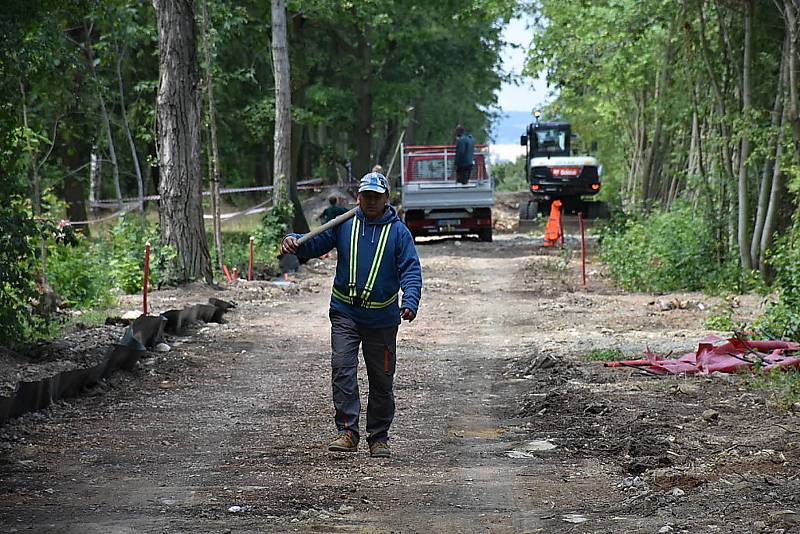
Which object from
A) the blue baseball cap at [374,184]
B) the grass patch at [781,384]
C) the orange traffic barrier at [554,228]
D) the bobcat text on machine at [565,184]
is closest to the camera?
the blue baseball cap at [374,184]

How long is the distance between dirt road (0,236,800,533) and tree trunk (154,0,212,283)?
551cm

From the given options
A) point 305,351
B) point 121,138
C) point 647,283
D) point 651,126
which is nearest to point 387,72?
point 121,138

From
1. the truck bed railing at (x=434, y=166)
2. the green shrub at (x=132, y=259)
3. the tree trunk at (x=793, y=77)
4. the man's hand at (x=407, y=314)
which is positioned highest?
the tree trunk at (x=793, y=77)

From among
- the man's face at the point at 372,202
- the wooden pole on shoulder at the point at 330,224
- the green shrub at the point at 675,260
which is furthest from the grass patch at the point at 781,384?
the green shrub at the point at 675,260

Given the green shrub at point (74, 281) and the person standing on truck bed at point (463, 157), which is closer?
the green shrub at point (74, 281)

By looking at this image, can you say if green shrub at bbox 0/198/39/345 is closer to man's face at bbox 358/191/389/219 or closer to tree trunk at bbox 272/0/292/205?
man's face at bbox 358/191/389/219

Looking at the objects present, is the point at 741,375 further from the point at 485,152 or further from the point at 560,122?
the point at 560,122

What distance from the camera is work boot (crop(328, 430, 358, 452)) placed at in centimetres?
887

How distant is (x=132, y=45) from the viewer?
34438 millimetres

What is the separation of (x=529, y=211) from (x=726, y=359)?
123 ft

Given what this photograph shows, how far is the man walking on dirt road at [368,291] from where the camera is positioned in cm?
886

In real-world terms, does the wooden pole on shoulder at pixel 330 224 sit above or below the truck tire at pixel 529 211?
above

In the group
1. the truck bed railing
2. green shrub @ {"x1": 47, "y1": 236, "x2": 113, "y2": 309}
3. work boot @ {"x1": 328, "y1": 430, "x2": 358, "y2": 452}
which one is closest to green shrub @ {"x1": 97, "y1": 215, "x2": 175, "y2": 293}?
green shrub @ {"x1": 47, "y1": 236, "x2": 113, "y2": 309}

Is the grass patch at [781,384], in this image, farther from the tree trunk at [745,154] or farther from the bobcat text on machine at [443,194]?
the bobcat text on machine at [443,194]
